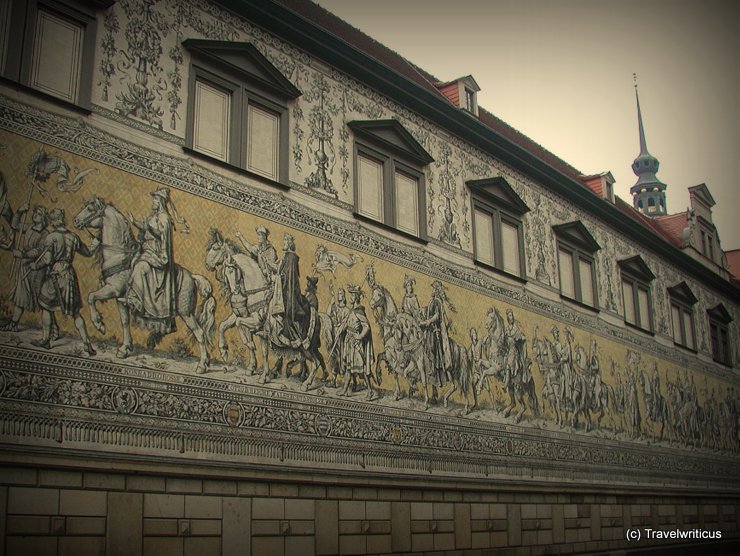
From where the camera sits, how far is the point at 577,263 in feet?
66.6

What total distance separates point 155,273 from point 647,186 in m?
43.3

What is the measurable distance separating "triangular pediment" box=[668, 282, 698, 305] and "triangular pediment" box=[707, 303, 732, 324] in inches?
56.8

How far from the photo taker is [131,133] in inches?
421

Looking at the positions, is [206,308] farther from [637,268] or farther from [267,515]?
[637,268]

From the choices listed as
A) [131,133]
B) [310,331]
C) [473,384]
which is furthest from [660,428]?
[131,133]

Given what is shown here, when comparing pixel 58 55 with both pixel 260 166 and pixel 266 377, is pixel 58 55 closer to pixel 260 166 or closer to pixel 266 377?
pixel 260 166

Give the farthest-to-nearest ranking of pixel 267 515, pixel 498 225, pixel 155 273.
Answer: pixel 498 225 < pixel 267 515 < pixel 155 273

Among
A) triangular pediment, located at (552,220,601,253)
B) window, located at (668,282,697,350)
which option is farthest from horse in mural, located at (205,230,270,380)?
window, located at (668,282,697,350)

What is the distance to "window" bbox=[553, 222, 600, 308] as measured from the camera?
19719mm

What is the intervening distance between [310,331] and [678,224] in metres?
20.5

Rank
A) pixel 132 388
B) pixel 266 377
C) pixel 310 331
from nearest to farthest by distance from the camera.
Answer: pixel 132 388, pixel 266 377, pixel 310 331

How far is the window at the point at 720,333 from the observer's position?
27250mm

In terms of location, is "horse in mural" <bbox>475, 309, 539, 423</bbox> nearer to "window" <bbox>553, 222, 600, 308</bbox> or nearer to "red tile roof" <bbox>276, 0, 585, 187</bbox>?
"window" <bbox>553, 222, 600, 308</bbox>

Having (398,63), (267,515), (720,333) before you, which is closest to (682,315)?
(720,333)
